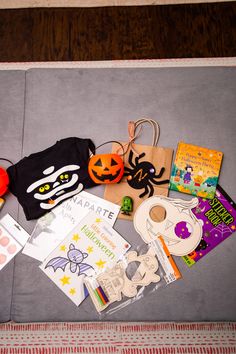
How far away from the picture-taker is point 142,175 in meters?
1.28

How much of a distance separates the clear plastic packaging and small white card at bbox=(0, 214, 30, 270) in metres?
0.28

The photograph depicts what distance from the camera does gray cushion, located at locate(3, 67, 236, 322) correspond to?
1185 millimetres

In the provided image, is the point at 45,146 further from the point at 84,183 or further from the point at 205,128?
the point at 205,128

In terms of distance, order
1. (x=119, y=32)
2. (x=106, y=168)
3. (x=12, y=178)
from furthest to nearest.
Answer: (x=119, y=32) < (x=12, y=178) < (x=106, y=168)

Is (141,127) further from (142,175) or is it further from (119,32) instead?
(119,32)

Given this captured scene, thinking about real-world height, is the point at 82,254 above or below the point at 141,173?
below

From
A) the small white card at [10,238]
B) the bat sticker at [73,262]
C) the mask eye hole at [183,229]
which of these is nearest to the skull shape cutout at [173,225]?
the mask eye hole at [183,229]

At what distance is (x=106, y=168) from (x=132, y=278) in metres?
0.40

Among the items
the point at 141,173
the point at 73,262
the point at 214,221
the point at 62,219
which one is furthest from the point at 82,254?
the point at 214,221

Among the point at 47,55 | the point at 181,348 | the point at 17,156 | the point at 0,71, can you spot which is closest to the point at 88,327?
the point at 181,348

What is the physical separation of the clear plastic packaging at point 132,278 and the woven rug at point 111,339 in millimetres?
106

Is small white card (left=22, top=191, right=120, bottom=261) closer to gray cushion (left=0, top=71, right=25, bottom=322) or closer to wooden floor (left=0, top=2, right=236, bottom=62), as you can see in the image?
gray cushion (left=0, top=71, right=25, bottom=322)

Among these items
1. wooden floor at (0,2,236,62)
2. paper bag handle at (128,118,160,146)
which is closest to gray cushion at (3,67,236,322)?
paper bag handle at (128,118,160,146)

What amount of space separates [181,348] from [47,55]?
4.50 feet
